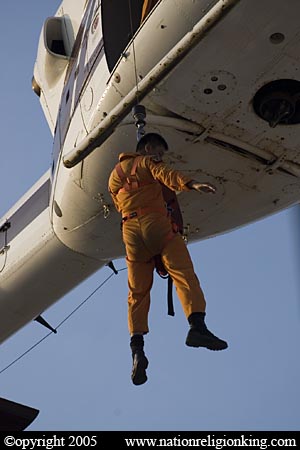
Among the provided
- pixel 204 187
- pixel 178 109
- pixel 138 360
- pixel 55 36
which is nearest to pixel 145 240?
pixel 138 360

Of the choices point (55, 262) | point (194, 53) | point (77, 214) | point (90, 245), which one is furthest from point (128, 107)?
point (55, 262)

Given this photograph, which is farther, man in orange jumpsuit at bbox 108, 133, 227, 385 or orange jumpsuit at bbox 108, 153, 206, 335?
orange jumpsuit at bbox 108, 153, 206, 335

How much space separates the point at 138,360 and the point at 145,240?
4.12ft

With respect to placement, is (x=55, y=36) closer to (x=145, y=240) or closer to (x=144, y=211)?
(x=144, y=211)

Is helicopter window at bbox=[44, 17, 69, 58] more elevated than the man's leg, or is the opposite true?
helicopter window at bbox=[44, 17, 69, 58]

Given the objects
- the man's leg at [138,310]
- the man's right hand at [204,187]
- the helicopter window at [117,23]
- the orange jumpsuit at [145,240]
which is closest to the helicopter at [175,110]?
the helicopter window at [117,23]

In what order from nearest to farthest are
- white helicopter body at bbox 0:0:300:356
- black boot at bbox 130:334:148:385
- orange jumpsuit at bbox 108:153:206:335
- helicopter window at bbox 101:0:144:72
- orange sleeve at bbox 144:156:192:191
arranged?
orange sleeve at bbox 144:156:192:191 < black boot at bbox 130:334:148:385 < orange jumpsuit at bbox 108:153:206:335 < white helicopter body at bbox 0:0:300:356 < helicopter window at bbox 101:0:144:72

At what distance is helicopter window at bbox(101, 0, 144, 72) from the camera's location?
1192cm

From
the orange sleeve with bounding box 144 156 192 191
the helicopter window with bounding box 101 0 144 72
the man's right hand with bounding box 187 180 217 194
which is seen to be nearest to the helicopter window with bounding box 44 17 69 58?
the helicopter window with bounding box 101 0 144 72

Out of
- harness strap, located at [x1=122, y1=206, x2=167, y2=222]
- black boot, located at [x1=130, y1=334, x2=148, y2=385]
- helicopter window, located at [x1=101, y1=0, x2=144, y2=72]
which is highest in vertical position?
helicopter window, located at [x1=101, y1=0, x2=144, y2=72]

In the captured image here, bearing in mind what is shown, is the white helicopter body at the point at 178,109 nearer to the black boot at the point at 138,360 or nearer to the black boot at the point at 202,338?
the black boot at the point at 138,360

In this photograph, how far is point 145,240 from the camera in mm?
9547

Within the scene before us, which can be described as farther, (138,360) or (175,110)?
(175,110)

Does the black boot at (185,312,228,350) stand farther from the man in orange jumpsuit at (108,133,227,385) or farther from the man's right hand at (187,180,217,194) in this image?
the man's right hand at (187,180,217,194)
